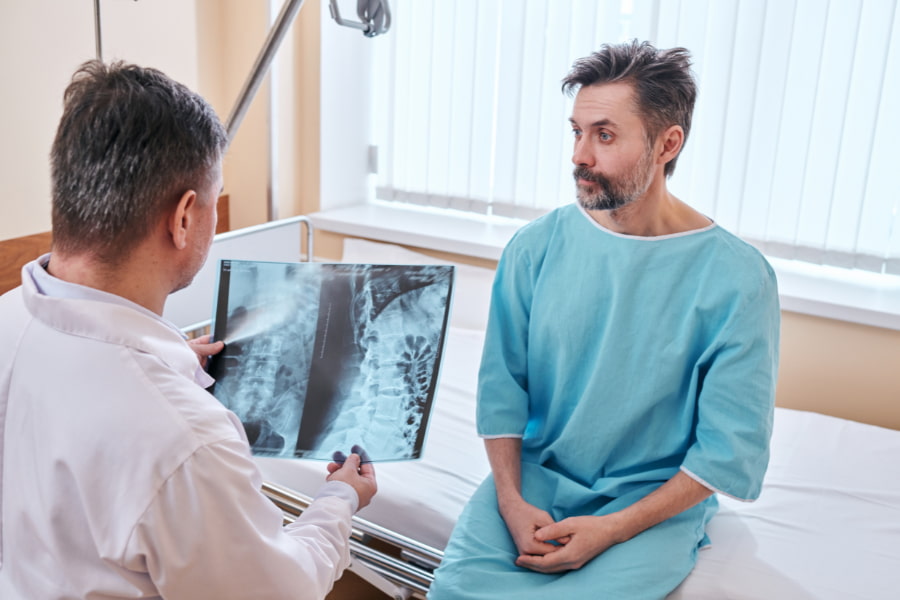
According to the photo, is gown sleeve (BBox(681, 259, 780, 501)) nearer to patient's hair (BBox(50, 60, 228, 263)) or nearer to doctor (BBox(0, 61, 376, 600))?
doctor (BBox(0, 61, 376, 600))

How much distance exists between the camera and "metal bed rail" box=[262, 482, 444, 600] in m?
1.67

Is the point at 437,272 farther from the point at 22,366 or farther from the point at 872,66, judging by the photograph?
the point at 872,66

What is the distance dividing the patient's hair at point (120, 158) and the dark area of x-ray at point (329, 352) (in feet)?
1.92

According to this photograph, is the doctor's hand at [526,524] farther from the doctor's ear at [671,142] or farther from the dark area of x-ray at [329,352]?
the doctor's ear at [671,142]

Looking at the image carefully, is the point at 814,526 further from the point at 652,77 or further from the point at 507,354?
the point at 652,77

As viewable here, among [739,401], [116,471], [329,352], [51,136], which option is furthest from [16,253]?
[739,401]

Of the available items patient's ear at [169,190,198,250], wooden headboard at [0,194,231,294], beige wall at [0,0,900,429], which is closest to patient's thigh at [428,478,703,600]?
patient's ear at [169,190,198,250]

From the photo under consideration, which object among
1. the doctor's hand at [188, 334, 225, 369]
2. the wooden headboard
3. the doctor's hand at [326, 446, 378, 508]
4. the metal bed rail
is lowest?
the metal bed rail

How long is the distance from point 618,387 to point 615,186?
37 cm

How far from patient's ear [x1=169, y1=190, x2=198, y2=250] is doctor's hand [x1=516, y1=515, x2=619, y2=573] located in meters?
0.87

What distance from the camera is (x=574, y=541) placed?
1.51m

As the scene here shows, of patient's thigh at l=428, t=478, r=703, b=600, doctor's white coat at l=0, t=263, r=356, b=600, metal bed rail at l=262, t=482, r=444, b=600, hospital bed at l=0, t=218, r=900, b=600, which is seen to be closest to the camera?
doctor's white coat at l=0, t=263, r=356, b=600

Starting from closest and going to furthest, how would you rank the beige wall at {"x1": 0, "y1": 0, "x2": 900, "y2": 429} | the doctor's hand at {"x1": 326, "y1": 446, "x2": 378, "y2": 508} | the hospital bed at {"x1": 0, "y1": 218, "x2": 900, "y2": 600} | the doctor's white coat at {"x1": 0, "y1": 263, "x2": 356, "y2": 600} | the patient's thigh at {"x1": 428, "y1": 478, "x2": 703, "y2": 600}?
the doctor's white coat at {"x1": 0, "y1": 263, "x2": 356, "y2": 600}, the doctor's hand at {"x1": 326, "y1": 446, "x2": 378, "y2": 508}, the patient's thigh at {"x1": 428, "y1": 478, "x2": 703, "y2": 600}, the hospital bed at {"x1": 0, "y1": 218, "x2": 900, "y2": 600}, the beige wall at {"x1": 0, "y1": 0, "x2": 900, "y2": 429}

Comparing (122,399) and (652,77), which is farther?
(652,77)
